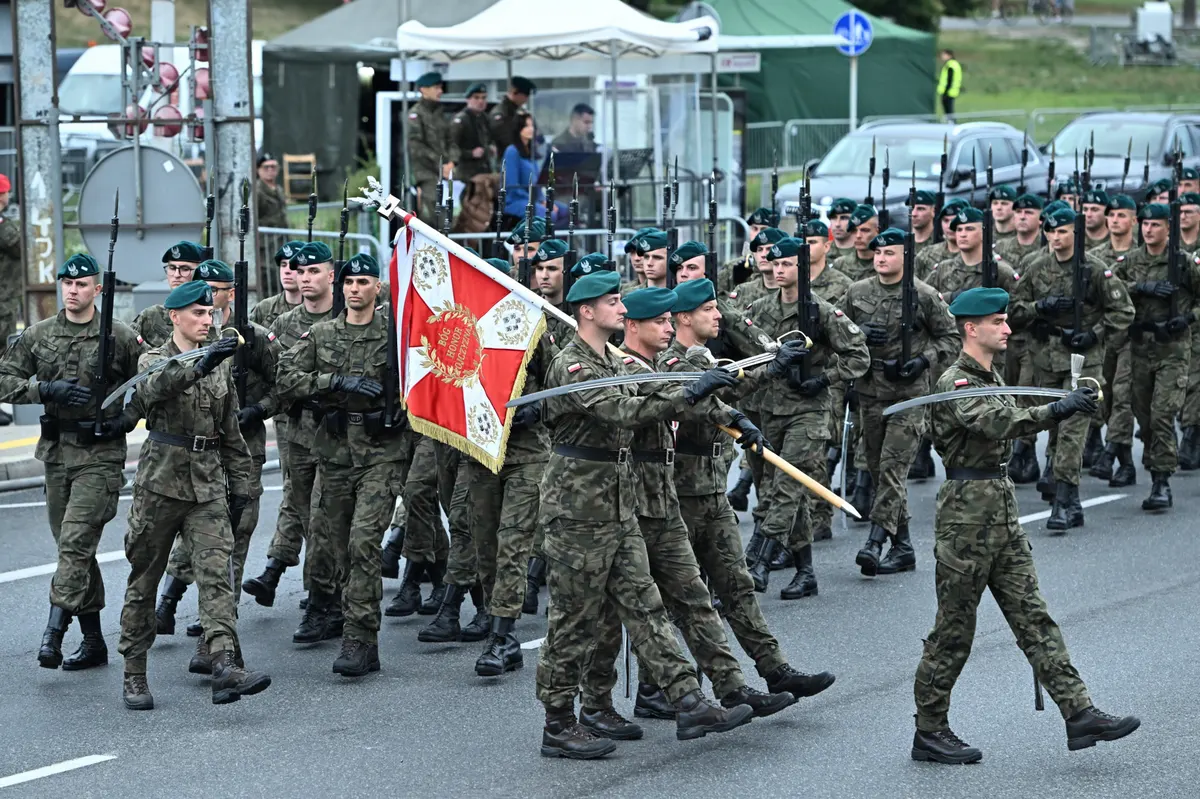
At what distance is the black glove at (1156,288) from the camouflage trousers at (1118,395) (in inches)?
19.6

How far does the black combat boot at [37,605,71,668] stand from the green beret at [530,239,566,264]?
3.07 metres

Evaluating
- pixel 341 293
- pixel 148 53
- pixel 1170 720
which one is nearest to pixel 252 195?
pixel 148 53

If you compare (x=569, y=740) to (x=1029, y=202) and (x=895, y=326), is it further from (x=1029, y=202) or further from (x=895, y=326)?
(x=1029, y=202)

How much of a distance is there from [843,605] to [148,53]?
854cm

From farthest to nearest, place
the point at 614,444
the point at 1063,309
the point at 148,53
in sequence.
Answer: the point at 148,53 → the point at 1063,309 → the point at 614,444

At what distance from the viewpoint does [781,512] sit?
10.9 m

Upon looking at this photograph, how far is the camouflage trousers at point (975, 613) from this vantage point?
26.0 feet

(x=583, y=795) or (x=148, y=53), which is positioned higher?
(x=148, y=53)

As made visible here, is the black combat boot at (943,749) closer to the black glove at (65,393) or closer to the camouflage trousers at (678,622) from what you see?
the camouflage trousers at (678,622)

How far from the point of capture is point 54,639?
9633 mm

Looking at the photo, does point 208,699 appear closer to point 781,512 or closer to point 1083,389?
point 781,512

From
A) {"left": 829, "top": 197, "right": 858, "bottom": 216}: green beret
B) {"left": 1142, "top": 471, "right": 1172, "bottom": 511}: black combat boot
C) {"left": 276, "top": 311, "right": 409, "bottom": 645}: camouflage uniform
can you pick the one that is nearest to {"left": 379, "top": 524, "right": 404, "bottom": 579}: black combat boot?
{"left": 276, "top": 311, "right": 409, "bottom": 645}: camouflage uniform

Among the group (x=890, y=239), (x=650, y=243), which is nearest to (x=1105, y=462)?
(x=890, y=239)

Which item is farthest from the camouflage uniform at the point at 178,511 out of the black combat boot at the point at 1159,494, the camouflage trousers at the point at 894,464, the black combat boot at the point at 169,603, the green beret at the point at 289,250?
the black combat boot at the point at 1159,494
